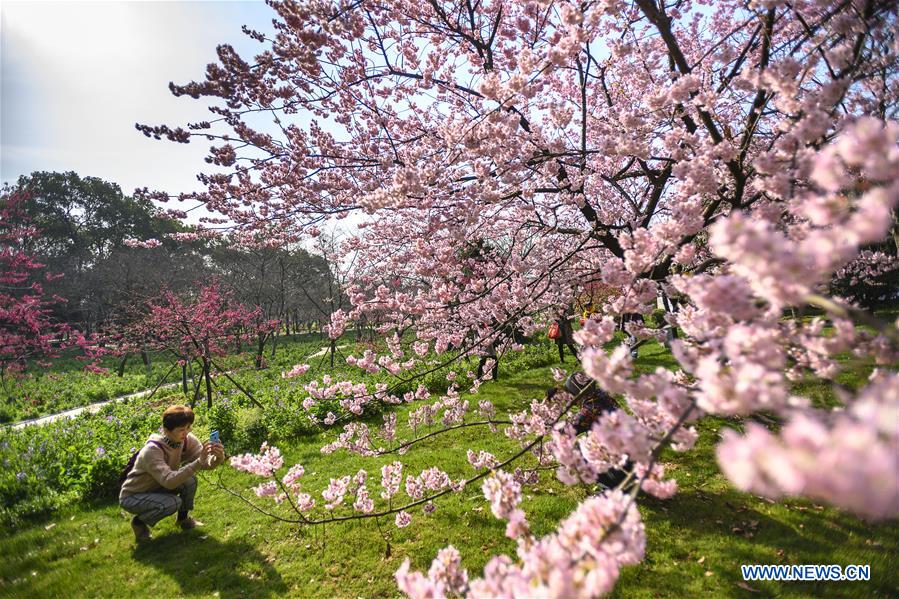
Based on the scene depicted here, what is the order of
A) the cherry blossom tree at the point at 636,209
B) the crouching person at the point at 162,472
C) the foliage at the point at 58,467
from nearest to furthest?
the cherry blossom tree at the point at 636,209 → the crouching person at the point at 162,472 → the foliage at the point at 58,467

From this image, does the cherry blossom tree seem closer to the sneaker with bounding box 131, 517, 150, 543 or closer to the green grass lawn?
the green grass lawn

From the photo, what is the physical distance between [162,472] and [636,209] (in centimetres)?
641

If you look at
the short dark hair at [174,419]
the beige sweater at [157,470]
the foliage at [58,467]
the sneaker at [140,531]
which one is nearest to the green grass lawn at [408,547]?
the sneaker at [140,531]

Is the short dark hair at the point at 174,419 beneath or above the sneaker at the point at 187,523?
above

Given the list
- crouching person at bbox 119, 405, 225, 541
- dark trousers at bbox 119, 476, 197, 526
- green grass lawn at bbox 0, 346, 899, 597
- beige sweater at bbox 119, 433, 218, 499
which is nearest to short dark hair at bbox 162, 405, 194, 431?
crouching person at bbox 119, 405, 225, 541

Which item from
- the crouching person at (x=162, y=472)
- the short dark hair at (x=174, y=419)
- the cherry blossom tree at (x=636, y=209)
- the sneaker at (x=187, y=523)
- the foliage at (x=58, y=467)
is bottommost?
the sneaker at (x=187, y=523)

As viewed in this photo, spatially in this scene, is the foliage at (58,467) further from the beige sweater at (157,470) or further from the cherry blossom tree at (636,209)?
the cherry blossom tree at (636,209)

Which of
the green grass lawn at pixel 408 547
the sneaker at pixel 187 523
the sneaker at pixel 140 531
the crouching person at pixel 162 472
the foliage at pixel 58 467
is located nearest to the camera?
the green grass lawn at pixel 408 547

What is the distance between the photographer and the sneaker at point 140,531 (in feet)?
15.0

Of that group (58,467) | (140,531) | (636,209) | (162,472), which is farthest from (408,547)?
(58,467)

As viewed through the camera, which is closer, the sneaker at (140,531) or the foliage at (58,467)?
the sneaker at (140,531)

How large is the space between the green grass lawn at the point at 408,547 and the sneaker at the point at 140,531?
3.9 inches

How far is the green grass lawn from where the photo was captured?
340 centimetres

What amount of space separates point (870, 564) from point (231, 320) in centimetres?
1680
